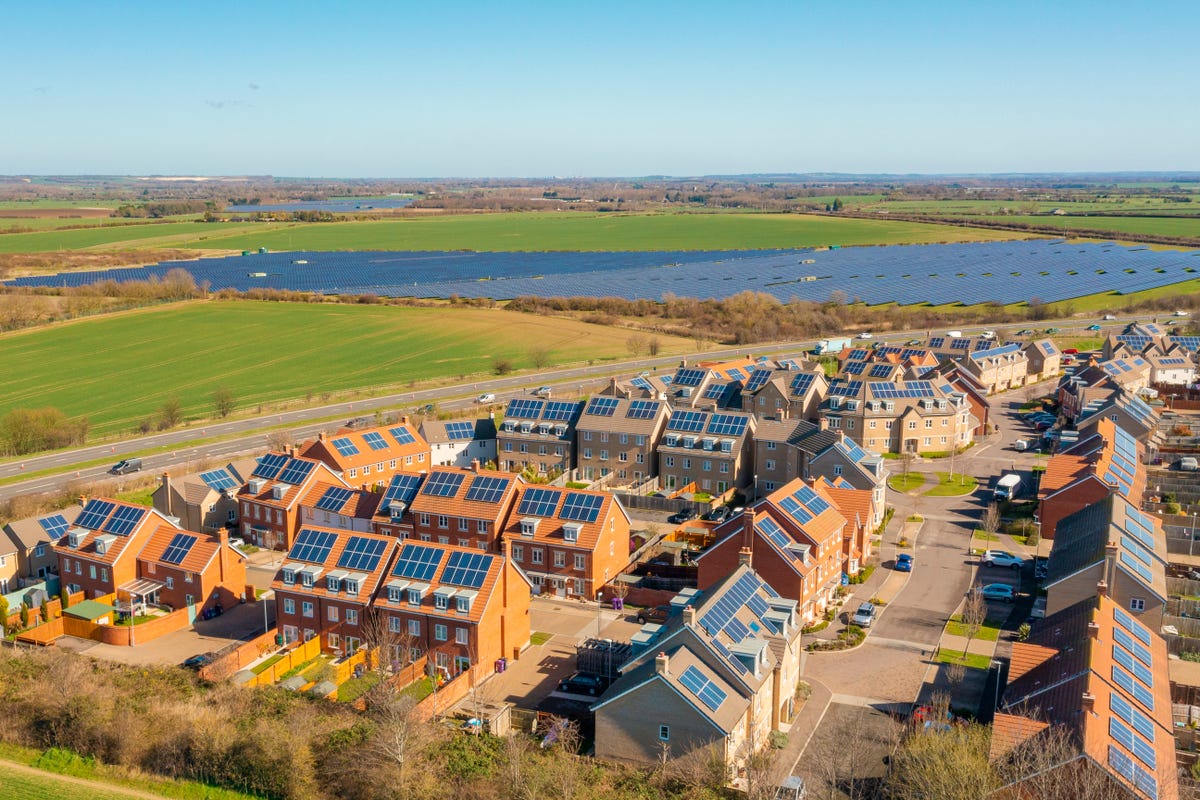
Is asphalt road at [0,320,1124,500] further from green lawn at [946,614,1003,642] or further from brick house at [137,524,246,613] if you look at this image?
green lawn at [946,614,1003,642]

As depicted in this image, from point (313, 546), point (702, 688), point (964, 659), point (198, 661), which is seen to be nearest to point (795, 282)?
point (964, 659)

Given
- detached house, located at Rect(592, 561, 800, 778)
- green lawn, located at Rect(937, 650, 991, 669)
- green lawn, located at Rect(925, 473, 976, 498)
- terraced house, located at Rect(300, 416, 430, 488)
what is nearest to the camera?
detached house, located at Rect(592, 561, 800, 778)

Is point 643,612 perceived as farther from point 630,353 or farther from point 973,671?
point 630,353

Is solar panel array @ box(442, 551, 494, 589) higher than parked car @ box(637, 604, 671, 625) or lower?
higher

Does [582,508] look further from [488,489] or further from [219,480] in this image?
[219,480]

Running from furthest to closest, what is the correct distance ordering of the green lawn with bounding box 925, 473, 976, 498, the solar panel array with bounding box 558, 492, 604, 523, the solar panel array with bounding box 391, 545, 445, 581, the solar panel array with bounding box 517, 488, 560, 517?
1. the green lawn with bounding box 925, 473, 976, 498
2. the solar panel array with bounding box 517, 488, 560, 517
3. the solar panel array with bounding box 558, 492, 604, 523
4. the solar panel array with bounding box 391, 545, 445, 581

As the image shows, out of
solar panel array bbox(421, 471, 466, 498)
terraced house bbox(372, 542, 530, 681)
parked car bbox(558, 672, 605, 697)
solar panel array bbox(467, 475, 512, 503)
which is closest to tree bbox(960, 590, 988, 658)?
parked car bbox(558, 672, 605, 697)

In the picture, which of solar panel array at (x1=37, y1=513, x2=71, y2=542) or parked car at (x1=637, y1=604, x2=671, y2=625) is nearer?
parked car at (x1=637, y1=604, x2=671, y2=625)
